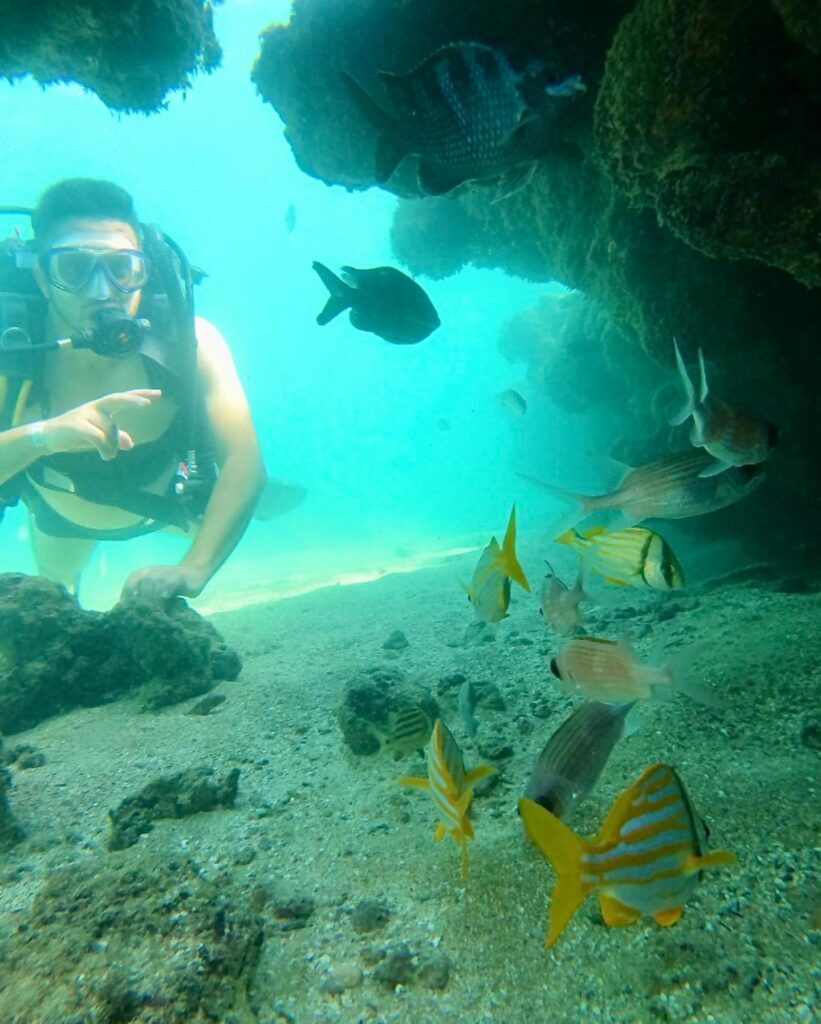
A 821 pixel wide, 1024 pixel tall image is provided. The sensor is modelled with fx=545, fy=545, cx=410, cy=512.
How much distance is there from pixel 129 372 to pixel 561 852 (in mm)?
6557

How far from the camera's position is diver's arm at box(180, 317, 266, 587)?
19.2 feet

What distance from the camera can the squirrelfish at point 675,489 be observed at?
2.73 m

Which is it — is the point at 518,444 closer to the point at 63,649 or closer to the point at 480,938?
the point at 63,649

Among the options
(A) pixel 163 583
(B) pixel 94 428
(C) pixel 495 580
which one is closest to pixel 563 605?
(C) pixel 495 580

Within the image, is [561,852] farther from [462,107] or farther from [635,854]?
[462,107]

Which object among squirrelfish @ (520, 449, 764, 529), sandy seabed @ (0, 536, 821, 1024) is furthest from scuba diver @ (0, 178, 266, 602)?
squirrelfish @ (520, 449, 764, 529)

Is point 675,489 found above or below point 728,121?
below

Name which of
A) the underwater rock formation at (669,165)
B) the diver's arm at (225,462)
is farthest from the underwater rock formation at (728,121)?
the diver's arm at (225,462)

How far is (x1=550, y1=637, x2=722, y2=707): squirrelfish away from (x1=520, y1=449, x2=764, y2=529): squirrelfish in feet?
2.74

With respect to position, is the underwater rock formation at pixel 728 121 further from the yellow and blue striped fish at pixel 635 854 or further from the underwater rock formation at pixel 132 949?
the underwater rock formation at pixel 132 949

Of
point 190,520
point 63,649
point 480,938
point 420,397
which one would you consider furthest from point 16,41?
point 420,397

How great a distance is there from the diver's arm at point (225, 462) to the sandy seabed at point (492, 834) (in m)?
1.51

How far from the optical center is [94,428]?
15.3 feet

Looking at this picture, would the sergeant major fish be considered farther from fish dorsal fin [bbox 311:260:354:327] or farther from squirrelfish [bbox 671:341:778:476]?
squirrelfish [bbox 671:341:778:476]
